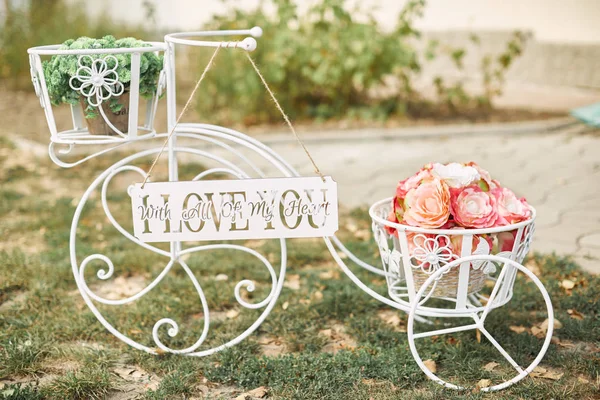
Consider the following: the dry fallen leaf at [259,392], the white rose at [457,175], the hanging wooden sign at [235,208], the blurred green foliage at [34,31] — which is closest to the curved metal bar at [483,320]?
the white rose at [457,175]

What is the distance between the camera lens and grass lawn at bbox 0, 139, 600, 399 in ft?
7.50

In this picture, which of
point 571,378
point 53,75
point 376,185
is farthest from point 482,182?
point 376,185

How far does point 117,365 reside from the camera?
248 cm

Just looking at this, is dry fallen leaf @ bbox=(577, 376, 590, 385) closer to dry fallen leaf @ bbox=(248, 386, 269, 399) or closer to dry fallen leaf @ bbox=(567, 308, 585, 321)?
dry fallen leaf @ bbox=(567, 308, 585, 321)

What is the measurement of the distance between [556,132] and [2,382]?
196 inches

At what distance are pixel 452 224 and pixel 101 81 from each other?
1.23 meters

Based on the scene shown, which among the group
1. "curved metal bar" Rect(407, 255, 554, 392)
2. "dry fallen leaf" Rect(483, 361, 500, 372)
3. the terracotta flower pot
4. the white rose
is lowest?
"dry fallen leaf" Rect(483, 361, 500, 372)

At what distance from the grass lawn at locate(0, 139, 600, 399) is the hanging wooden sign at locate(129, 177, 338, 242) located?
507 millimetres

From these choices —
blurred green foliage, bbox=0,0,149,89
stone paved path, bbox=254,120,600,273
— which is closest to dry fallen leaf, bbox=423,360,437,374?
stone paved path, bbox=254,120,600,273

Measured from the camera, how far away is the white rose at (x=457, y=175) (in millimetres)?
2238

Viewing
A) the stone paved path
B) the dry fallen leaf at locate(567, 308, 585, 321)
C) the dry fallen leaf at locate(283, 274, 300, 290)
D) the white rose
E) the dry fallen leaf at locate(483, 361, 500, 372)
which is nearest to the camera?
the white rose

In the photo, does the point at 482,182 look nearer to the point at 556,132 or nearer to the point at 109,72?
the point at 109,72

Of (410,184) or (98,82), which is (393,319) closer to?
(410,184)

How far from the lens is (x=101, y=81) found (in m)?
2.16
